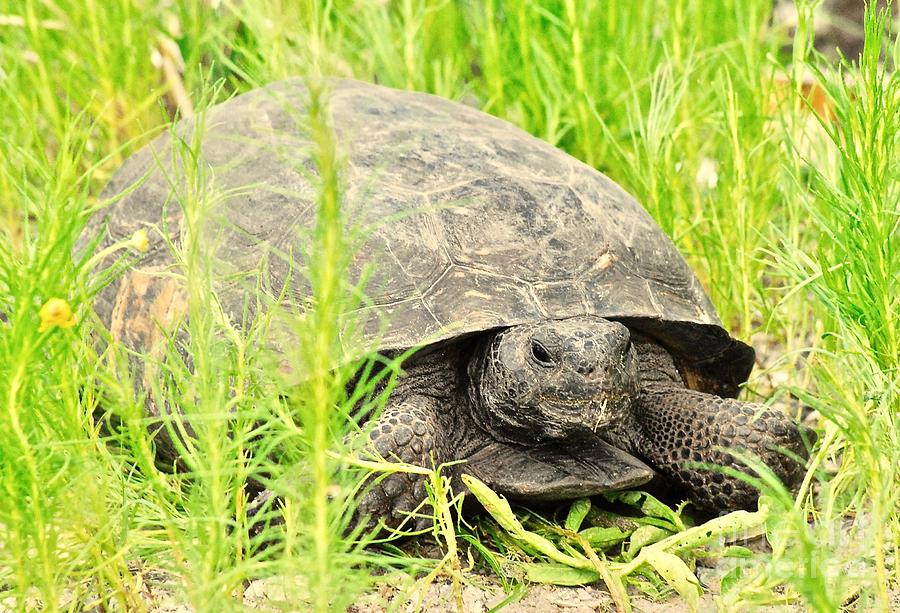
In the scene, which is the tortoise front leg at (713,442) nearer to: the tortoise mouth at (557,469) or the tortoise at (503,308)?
the tortoise at (503,308)

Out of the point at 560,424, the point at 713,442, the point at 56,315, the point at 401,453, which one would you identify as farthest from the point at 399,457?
the point at 56,315

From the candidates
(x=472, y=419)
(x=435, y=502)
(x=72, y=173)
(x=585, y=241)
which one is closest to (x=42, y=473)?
(x=72, y=173)

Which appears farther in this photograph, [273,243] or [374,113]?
[374,113]

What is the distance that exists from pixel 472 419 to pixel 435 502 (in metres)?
0.82

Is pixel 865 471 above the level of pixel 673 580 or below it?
above

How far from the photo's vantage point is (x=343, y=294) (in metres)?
2.52

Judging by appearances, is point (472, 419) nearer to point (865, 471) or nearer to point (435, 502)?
point (435, 502)

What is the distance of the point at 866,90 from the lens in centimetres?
243

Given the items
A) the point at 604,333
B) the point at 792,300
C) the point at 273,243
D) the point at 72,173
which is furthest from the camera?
the point at 792,300

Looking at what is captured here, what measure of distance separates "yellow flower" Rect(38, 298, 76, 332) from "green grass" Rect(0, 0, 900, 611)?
0.03 metres

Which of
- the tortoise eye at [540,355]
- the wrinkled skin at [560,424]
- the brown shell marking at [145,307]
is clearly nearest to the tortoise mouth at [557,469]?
the wrinkled skin at [560,424]

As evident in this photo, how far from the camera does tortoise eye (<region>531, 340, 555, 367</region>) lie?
2.63 m

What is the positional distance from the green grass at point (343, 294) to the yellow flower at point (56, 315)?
34 mm

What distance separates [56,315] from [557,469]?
55.0 inches
